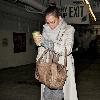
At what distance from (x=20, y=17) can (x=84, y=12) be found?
5.21 metres

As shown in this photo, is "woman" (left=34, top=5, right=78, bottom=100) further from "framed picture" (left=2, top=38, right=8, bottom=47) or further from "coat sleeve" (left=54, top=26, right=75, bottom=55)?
"framed picture" (left=2, top=38, right=8, bottom=47)

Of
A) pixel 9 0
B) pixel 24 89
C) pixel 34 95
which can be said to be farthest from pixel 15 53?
pixel 34 95

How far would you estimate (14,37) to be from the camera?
1559cm

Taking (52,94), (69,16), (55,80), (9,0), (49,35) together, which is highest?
(9,0)

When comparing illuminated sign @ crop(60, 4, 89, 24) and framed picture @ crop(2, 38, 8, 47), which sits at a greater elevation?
illuminated sign @ crop(60, 4, 89, 24)

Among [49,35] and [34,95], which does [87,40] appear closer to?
[34,95]

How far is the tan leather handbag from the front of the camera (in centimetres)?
321

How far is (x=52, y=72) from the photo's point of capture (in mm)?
3215

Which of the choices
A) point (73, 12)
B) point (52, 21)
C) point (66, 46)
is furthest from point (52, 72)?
point (73, 12)

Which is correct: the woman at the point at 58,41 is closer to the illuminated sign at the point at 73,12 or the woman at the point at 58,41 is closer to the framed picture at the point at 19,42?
the illuminated sign at the point at 73,12

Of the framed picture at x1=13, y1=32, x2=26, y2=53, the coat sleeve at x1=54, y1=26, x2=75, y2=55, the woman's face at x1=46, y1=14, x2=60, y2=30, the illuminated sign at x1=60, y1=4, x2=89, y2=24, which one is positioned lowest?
the framed picture at x1=13, y1=32, x2=26, y2=53

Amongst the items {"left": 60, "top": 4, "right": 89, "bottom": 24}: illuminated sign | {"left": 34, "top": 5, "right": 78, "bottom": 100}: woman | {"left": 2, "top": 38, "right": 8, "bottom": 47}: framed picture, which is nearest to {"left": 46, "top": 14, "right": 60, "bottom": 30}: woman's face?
{"left": 34, "top": 5, "right": 78, "bottom": 100}: woman

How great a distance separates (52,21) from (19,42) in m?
13.1

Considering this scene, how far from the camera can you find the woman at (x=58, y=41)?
3.30m
